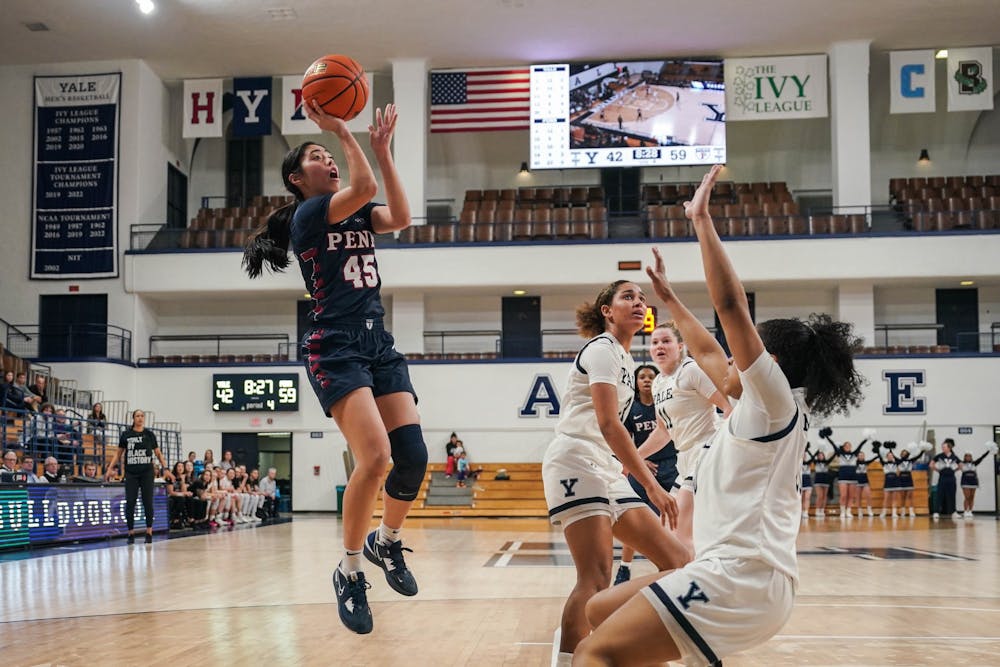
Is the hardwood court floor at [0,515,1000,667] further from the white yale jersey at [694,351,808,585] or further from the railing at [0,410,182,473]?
the railing at [0,410,182,473]

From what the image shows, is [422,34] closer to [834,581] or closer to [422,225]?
[422,225]

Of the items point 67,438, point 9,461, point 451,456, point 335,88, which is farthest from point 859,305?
point 335,88

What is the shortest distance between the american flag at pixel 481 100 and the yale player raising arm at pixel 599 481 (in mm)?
20498

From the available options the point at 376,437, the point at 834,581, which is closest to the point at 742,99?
the point at 834,581

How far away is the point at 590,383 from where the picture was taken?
4.32 meters

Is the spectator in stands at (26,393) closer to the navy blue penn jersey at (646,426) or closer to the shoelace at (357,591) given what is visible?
the navy blue penn jersey at (646,426)

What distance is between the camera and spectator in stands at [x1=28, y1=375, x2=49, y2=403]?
1844cm

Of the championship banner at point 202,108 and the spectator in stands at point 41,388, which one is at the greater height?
the championship banner at point 202,108


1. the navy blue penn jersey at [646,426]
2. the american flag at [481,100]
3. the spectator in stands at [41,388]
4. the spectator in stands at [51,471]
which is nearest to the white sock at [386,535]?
the navy blue penn jersey at [646,426]

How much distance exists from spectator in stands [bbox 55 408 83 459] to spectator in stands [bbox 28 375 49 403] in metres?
1.23

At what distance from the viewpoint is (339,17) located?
894 inches

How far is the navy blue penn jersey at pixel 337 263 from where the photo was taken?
14.9ft

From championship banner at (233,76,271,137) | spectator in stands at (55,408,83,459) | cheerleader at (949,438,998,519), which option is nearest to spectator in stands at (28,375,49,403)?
spectator in stands at (55,408,83,459)

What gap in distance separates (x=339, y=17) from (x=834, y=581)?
1872cm
